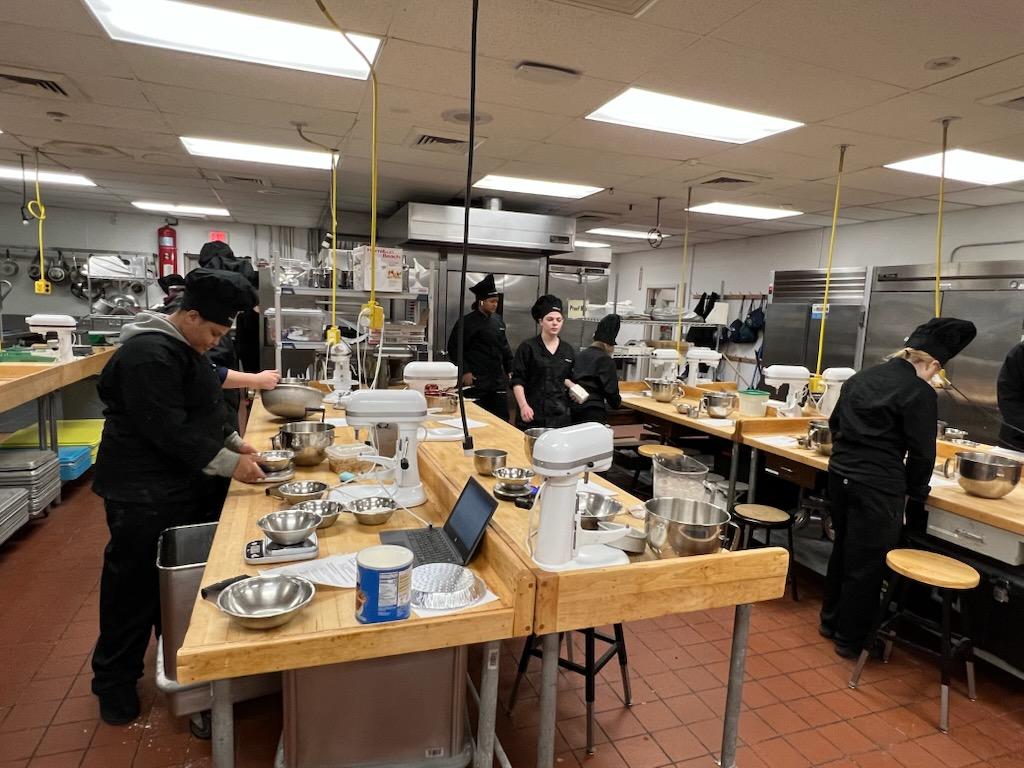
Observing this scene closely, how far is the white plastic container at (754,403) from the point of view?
179 inches

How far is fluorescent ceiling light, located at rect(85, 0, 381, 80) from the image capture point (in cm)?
251

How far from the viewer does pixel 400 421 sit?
1.90 metres

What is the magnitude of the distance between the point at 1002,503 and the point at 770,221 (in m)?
5.31

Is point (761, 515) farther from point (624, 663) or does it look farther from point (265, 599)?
point (265, 599)

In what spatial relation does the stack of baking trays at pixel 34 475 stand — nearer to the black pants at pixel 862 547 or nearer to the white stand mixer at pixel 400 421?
the white stand mixer at pixel 400 421

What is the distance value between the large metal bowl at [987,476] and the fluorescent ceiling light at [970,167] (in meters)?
2.43

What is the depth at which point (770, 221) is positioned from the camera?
7242 millimetres

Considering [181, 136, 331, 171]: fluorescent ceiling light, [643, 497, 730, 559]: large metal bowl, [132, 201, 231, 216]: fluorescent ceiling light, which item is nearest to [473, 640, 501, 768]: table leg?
[643, 497, 730, 559]: large metal bowl

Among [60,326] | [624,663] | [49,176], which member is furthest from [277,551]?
[49,176]

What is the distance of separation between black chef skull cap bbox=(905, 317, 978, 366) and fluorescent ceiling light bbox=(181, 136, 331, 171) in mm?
4285

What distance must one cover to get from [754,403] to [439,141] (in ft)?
10.1

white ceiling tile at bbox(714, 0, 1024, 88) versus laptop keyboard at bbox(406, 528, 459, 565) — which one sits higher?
white ceiling tile at bbox(714, 0, 1024, 88)

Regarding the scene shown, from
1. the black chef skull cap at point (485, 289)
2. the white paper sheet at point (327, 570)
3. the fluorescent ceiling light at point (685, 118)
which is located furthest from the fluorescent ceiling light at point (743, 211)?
the white paper sheet at point (327, 570)

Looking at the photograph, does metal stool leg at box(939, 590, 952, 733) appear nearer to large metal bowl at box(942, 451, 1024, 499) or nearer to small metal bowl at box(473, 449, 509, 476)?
large metal bowl at box(942, 451, 1024, 499)
